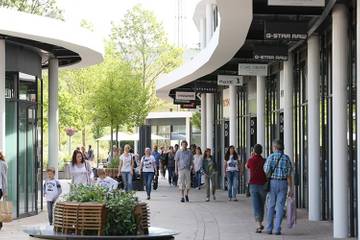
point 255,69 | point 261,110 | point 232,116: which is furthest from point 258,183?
point 232,116

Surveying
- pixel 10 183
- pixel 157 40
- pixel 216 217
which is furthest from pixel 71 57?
pixel 157 40

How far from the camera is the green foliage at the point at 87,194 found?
8.98m

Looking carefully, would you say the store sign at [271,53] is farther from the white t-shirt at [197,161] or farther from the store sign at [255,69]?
the white t-shirt at [197,161]

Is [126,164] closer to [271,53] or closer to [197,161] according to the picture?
[197,161]

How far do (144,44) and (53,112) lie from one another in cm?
3794

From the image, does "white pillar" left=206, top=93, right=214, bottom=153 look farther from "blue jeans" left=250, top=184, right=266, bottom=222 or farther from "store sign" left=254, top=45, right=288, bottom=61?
"blue jeans" left=250, top=184, right=266, bottom=222

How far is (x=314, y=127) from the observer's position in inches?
640

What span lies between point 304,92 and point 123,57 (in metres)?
41.1

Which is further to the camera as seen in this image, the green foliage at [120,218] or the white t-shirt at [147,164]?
the white t-shirt at [147,164]

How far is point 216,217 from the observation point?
17.8m

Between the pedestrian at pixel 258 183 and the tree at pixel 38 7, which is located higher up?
the tree at pixel 38 7

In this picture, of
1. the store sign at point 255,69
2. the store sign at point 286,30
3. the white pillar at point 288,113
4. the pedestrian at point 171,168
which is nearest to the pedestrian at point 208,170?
the store sign at point 255,69

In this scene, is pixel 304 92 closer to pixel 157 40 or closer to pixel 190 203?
pixel 190 203

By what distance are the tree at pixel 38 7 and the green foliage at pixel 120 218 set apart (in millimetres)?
30776
